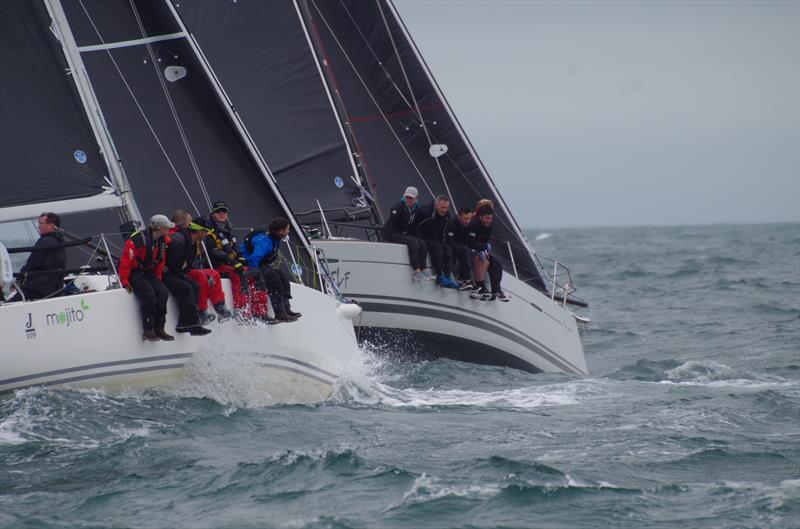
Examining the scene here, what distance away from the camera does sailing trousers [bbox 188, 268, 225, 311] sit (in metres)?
10.7

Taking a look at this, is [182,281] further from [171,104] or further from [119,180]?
[171,104]

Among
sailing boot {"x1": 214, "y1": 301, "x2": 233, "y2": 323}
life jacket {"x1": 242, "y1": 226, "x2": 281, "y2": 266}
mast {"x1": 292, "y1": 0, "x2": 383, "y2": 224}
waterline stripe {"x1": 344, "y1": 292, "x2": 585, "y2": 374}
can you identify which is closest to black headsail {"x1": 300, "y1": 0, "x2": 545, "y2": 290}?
mast {"x1": 292, "y1": 0, "x2": 383, "y2": 224}

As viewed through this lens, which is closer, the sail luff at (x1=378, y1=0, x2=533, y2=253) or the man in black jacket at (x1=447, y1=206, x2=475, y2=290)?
the man in black jacket at (x1=447, y1=206, x2=475, y2=290)

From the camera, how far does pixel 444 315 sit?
48.3ft

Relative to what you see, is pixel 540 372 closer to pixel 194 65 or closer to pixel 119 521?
pixel 194 65

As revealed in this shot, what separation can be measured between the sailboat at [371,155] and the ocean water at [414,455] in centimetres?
77

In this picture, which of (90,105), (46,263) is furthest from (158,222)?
→ (90,105)

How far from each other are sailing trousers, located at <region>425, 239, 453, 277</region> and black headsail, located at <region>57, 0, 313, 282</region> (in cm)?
205

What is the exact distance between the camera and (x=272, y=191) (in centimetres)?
1273

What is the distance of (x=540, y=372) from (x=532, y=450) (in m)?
6.34

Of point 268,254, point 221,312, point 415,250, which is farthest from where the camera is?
point 415,250

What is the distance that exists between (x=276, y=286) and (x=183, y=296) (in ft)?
3.43

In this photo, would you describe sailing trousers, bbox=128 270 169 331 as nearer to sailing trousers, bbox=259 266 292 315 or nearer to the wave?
sailing trousers, bbox=259 266 292 315

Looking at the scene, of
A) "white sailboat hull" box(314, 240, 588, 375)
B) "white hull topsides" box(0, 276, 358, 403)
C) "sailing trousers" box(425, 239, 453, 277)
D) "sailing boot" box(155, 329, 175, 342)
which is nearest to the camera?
"white hull topsides" box(0, 276, 358, 403)
